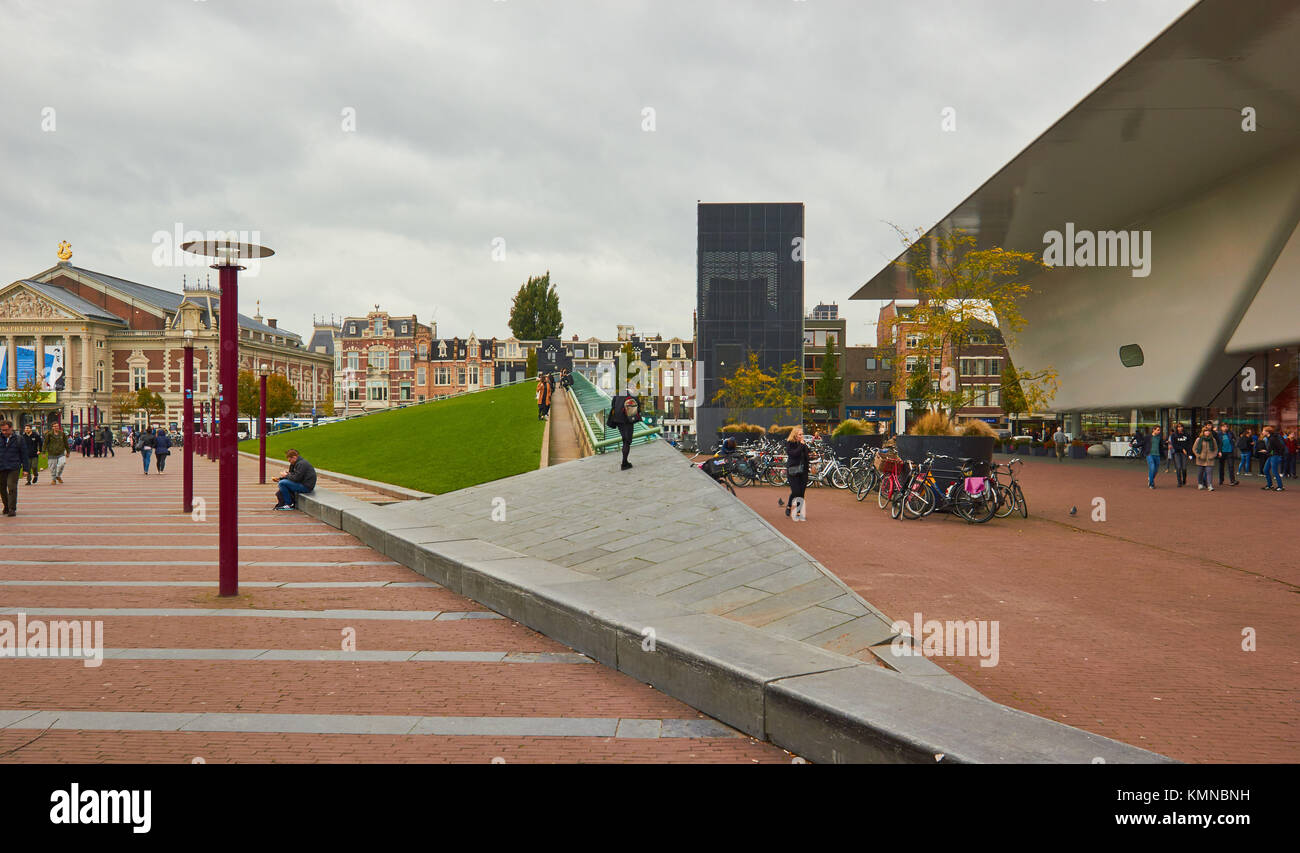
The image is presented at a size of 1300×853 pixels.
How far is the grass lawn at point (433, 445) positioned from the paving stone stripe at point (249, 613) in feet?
31.3

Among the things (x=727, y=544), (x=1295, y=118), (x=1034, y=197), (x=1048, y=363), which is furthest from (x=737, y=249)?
(x=727, y=544)

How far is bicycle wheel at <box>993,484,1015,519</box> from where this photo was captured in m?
14.9

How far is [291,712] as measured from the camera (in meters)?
4.75

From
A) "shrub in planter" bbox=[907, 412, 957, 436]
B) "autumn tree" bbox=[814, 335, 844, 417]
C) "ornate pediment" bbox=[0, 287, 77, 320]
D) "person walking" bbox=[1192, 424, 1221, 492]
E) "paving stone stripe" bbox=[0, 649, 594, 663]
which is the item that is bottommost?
"paving stone stripe" bbox=[0, 649, 594, 663]

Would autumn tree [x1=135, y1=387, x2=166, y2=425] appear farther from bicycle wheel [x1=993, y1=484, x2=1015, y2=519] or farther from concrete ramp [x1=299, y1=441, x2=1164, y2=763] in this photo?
bicycle wheel [x1=993, y1=484, x2=1015, y2=519]

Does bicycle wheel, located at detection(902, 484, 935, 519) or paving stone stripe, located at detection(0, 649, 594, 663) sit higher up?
bicycle wheel, located at detection(902, 484, 935, 519)

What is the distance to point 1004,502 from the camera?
1524 centimetres

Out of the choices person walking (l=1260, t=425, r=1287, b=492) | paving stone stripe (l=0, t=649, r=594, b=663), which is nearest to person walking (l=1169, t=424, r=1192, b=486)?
person walking (l=1260, t=425, r=1287, b=492)

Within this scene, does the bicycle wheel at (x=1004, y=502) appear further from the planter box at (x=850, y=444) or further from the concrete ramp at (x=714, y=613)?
the planter box at (x=850, y=444)

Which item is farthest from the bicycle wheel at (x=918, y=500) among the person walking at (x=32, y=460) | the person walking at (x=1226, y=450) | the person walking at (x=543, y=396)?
the person walking at (x=32, y=460)

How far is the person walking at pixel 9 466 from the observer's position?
14938 mm

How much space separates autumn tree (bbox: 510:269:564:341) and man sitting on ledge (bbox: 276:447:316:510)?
74312mm

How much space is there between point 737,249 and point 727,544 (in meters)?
68.9

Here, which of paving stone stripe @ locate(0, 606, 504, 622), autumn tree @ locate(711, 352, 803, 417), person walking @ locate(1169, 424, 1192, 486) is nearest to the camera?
paving stone stripe @ locate(0, 606, 504, 622)
